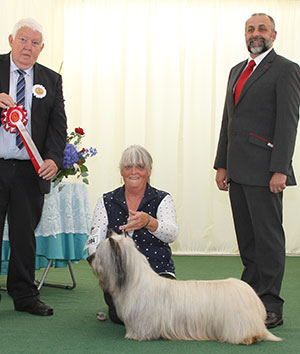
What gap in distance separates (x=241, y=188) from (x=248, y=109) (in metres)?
0.47

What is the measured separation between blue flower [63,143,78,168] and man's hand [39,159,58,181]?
81cm

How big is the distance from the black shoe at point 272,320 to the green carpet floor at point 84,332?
0.03m

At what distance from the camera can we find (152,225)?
2959mm

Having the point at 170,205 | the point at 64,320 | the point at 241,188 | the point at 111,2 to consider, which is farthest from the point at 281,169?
the point at 111,2

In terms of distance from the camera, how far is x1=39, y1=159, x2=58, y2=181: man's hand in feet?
10.3

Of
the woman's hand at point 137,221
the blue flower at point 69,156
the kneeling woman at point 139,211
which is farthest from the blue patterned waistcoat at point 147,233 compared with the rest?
the blue flower at point 69,156

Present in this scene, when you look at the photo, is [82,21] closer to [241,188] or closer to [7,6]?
[7,6]

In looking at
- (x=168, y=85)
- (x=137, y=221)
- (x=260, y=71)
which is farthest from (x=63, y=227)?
(x=168, y=85)

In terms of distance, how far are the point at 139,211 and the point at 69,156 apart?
109cm

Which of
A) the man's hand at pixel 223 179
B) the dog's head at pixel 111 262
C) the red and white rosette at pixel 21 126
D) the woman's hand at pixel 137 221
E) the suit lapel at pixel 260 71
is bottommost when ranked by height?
the dog's head at pixel 111 262

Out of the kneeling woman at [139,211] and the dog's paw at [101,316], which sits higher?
the kneeling woman at [139,211]

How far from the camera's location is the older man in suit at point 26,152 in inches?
124

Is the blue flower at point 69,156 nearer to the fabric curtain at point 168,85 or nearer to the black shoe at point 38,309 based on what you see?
the black shoe at point 38,309

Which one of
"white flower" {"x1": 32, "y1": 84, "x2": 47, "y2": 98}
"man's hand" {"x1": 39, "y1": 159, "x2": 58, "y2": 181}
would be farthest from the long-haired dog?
"white flower" {"x1": 32, "y1": 84, "x2": 47, "y2": 98}
